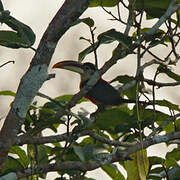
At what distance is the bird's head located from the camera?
3293 millimetres

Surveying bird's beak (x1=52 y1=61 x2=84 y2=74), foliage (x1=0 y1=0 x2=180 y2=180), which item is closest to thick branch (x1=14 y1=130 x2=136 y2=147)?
foliage (x1=0 y1=0 x2=180 y2=180)

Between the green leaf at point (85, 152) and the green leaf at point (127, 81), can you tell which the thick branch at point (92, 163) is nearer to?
the green leaf at point (85, 152)

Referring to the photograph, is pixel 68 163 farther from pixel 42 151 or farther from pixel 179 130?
pixel 179 130

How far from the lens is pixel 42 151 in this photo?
2.58 meters

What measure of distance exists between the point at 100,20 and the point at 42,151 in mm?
2114

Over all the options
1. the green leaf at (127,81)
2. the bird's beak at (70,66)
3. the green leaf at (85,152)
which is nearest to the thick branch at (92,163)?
the green leaf at (85,152)

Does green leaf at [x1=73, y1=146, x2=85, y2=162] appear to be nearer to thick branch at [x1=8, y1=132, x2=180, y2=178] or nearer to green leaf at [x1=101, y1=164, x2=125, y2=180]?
thick branch at [x1=8, y1=132, x2=180, y2=178]

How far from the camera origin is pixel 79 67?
3742 mm

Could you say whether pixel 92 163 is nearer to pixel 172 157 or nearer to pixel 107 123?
pixel 107 123

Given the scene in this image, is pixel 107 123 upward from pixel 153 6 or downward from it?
downward

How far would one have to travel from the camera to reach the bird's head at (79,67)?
3.29m

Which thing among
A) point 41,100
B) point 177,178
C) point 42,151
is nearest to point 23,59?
point 41,100

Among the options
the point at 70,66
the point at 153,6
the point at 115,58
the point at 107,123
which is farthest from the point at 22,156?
the point at 70,66

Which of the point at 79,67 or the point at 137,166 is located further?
the point at 79,67
